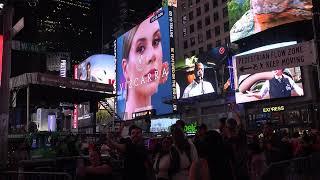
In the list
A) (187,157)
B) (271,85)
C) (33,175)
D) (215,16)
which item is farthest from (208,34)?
(187,157)

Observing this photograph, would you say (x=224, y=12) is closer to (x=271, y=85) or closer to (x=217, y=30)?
(x=217, y=30)

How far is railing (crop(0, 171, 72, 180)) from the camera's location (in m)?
7.56

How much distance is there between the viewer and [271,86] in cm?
5066

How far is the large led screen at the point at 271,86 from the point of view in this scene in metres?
48.7

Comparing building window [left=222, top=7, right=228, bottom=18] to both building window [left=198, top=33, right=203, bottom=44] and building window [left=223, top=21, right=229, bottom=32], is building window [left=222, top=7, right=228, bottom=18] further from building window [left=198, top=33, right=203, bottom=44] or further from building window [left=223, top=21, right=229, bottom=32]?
building window [left=198, top=33, right=203, bottom=44]

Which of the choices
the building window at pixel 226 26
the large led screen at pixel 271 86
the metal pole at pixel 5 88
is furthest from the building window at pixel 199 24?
the metal pole at pixel 5 88

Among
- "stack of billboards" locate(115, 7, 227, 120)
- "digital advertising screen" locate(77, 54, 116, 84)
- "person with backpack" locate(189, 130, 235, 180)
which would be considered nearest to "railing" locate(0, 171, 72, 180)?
"person with backpack" locate(189, 130, 235, 180)

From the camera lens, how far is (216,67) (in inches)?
2330

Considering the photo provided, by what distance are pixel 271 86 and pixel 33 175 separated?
45.2 m

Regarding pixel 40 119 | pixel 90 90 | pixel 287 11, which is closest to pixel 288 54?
pixel 90 90

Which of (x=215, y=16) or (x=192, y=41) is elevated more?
(x=215, y=16)

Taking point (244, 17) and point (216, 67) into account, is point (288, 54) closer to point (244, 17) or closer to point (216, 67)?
point (244, 17)

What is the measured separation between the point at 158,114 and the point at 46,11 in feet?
244

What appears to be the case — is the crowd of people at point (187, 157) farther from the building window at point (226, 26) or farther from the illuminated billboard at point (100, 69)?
the illuminated billboard at point (100, 69)
